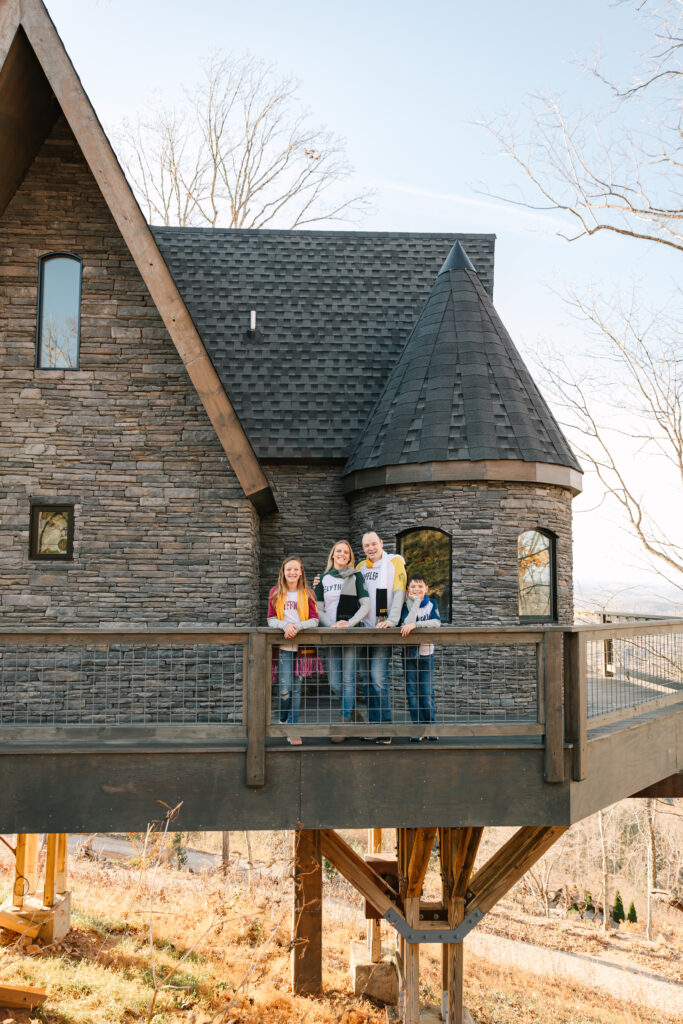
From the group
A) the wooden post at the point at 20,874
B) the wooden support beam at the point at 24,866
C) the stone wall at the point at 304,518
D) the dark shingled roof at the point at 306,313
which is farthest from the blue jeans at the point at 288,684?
the wooden post at the point at 20,874

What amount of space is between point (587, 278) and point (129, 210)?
12437mm

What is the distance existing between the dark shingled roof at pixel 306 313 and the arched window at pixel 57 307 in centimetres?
289

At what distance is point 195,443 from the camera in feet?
27.6

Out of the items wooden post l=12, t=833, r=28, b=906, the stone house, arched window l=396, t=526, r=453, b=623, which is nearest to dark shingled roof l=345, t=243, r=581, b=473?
the stone house

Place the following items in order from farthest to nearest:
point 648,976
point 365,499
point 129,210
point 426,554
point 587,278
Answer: point 587,278, point 648,976, point 365,499, point 426,554, point 129,210

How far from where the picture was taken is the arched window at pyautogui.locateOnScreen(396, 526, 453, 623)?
9102mm

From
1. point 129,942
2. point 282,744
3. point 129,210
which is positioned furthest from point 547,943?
point 129,210

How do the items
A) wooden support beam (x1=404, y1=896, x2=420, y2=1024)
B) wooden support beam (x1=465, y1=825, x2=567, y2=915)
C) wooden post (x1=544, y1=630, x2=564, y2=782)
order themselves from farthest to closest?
wooden support beam (x1=404, y1=896, x2=420, y2=1024)
wooden support beam (x1=465, y1=825, x2=567, y2=915)
wooden post (x1=544, y1=630, x2=564, y2=782)

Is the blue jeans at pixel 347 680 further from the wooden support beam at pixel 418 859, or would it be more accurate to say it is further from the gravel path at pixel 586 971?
the gravel path at pixel 586 971

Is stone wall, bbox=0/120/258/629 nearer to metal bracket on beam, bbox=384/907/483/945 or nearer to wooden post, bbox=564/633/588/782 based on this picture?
metal bracket on beam, bbox=384/907/483/945

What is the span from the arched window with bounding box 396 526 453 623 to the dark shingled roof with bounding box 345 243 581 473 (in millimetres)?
943

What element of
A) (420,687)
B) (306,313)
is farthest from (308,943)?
(306,313)

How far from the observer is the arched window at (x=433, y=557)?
29.9 ft

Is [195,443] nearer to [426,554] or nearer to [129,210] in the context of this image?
[129,210]
